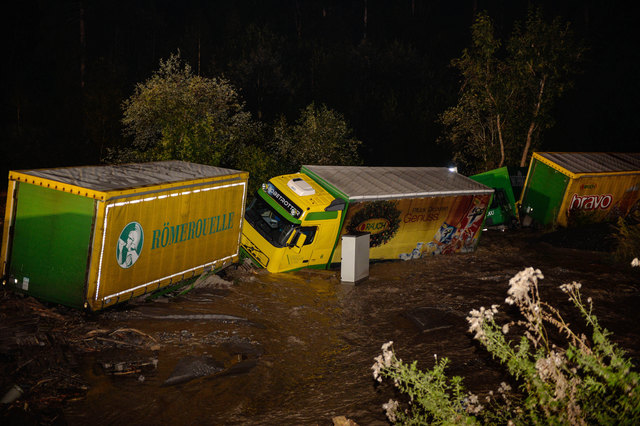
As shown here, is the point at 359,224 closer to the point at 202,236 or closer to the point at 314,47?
the point at 202,236

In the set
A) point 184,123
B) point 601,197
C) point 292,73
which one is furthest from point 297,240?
point 292,73

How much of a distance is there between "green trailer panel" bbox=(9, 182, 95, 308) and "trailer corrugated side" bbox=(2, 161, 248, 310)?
2 cm

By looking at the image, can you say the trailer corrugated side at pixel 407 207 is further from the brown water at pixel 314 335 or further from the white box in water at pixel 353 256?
the brown water at pixel 314 335

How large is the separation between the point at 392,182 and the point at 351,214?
8.58 feet

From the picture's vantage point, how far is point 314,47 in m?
61.0

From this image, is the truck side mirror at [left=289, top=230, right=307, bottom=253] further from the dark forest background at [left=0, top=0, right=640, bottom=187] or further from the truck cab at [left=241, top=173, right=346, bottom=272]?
the dark forest background at [left=0, top=0, right=640, bottom=187]

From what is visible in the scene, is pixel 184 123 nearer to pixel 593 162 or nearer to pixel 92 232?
pixel 92 232

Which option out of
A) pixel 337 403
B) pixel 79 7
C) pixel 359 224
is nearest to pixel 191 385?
pixel 337 403

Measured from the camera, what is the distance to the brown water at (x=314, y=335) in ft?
29.3

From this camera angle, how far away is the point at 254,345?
1174 centimetres

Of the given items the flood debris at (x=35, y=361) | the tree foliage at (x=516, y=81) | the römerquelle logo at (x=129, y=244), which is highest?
the tree foliage at (x=516, y=81)

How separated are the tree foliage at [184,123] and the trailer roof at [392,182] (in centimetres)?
968

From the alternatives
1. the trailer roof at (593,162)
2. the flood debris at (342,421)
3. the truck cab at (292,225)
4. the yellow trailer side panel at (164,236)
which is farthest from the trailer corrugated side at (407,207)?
the flood debris at (342,421)

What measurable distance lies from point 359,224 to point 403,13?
6478 cm
